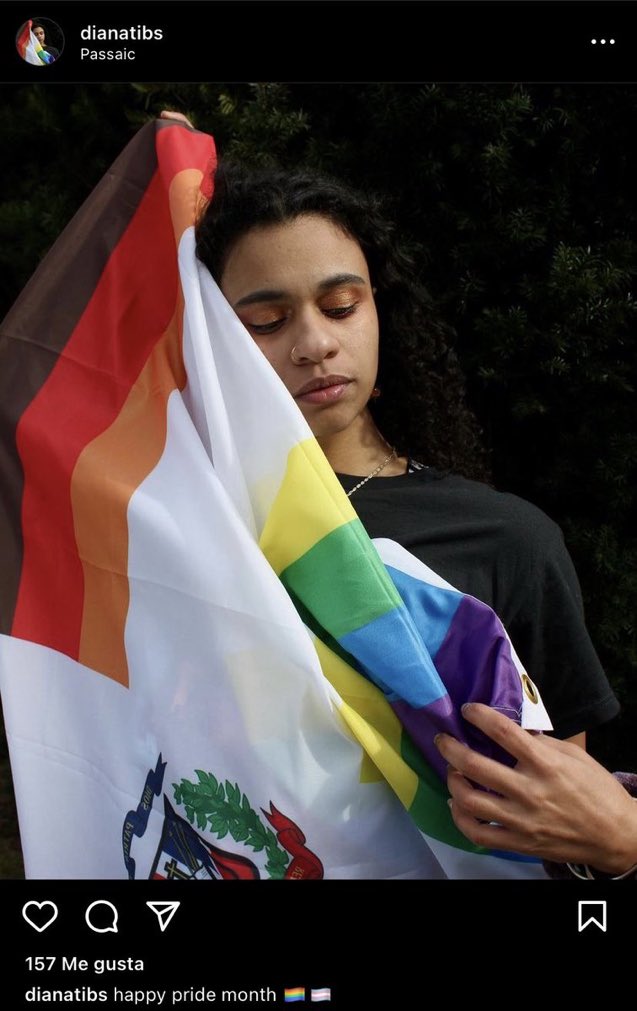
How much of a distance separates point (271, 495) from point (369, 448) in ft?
1.29

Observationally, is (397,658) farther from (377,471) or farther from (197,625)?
(377,471)

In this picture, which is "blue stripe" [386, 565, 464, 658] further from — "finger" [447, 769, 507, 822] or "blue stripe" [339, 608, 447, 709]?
"finger" [447, 769, 507, 822]

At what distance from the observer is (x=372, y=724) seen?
140 cm

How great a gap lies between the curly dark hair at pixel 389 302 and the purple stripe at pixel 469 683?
1.82 ft

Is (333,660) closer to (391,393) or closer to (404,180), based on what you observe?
(391,393)

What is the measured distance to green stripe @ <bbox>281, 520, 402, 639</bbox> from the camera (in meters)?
1.38

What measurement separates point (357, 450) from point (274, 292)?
1.18ft

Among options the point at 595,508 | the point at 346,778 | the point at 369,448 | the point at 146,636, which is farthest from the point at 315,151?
the point at 346,778

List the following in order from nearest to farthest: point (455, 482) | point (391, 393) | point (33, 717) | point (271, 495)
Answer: point (271, 495) → point (33, 717) → point (455, 482) → point (391, 393)

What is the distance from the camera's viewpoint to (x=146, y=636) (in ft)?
4.96

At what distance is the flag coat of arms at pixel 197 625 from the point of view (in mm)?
1360
